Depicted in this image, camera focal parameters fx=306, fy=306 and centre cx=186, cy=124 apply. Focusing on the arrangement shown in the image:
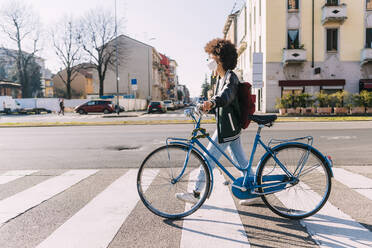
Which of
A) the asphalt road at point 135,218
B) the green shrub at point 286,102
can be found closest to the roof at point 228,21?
the green shrub at point 286,102

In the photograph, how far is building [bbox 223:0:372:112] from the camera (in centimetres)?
2696

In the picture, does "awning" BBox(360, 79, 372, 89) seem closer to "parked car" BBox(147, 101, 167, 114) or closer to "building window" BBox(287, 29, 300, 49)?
"building window" BBox(287, 29, 300, 49)

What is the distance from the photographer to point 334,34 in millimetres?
27469

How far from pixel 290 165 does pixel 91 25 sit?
4982 cm

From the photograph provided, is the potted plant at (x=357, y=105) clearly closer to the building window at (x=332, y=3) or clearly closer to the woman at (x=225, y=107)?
the building window at (x=332, y=3)

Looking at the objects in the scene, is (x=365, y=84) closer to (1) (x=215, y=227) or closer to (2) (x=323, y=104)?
(2) (x=323, y=104)

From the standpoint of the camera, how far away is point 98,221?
A: 10.7 feet

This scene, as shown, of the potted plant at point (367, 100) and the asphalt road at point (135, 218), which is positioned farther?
the potted plant at point (367, 100)

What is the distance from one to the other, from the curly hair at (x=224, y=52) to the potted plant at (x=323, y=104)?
2264 cm

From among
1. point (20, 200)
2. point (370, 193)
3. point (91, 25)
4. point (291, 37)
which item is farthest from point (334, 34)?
point (91, 25)

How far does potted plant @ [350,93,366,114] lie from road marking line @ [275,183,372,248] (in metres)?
22.9

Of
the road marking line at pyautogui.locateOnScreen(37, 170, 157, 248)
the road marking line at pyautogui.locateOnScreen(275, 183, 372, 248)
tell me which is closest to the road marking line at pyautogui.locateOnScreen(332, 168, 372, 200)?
the road marking line at pyautogui.locateOnScreen(275, 183, 372, 248)

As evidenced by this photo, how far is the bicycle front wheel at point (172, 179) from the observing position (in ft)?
11.0

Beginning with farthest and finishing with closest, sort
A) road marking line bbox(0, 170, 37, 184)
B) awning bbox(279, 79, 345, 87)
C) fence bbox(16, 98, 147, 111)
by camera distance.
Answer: fence bbox(16, 98, 147, 111)
awning bbox(279, 79, 345, 87)
road marking line bbox(0, 170, 37, 184)
